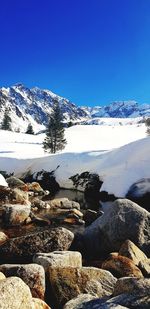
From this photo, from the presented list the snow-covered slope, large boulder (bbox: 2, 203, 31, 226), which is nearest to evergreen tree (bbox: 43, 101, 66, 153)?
the snow-covered slope

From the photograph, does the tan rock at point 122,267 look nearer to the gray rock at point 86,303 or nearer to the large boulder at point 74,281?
the large boulder at point 74,281

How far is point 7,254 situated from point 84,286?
471 centimetres

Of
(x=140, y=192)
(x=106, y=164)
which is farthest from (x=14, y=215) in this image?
(x=106, y=164)

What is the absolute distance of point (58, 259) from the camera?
12.5 metres

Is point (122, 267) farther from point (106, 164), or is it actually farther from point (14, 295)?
point (106, 164)

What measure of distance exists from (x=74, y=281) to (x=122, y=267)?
2.39m

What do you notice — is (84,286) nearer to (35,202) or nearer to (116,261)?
(116,261)

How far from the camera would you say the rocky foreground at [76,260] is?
9062 mm

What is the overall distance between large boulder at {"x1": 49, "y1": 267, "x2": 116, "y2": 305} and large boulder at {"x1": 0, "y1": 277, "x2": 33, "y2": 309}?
2473 mm

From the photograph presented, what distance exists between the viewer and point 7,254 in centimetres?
1466

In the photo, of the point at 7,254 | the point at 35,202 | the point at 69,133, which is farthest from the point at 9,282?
the point at 69,133

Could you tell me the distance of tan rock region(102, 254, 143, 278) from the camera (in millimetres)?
12516

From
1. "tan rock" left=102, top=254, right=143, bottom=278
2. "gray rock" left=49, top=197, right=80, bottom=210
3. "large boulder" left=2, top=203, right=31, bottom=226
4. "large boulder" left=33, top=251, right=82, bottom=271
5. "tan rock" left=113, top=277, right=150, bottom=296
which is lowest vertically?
"gray rock" left=49, top=197, right=80, bottom=210

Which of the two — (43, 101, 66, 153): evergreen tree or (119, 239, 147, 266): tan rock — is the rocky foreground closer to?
(119, 239, 147, 266): tan rock
